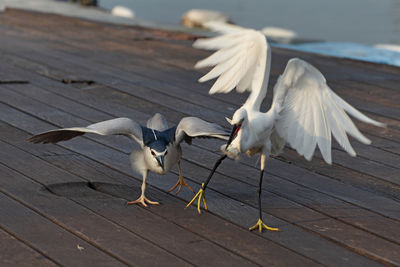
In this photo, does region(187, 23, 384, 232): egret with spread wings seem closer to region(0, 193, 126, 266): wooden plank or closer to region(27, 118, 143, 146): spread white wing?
region(27, 118, 143, 146): spread white wing

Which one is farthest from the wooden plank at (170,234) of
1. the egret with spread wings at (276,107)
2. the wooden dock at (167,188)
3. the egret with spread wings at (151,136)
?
the egret with spread wings at (276,107)

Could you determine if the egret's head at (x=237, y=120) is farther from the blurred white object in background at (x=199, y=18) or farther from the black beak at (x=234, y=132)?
the blurred white object in background at (x=199, y=18)

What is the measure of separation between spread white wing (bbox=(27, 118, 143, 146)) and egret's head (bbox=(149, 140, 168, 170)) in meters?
0.11

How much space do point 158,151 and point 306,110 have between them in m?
0.76

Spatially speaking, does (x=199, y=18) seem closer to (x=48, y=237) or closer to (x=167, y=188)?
(x=167, y=188)

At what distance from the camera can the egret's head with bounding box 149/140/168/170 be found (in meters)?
3.42

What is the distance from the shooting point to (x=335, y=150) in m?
4.73

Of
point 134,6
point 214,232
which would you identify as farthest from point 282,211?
point 134,6

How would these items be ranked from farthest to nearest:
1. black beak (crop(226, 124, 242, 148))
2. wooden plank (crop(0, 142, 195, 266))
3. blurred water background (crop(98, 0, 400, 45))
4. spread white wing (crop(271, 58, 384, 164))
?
blurred water background (crop(98, 0, 400, 45)), spread white wing (crop(271, 58, 384, 164)), black beak (crop(226, 124, 242, 148)), wooden plank (crop(0, 142, 195, 266))

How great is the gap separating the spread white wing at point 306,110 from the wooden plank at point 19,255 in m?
1.34

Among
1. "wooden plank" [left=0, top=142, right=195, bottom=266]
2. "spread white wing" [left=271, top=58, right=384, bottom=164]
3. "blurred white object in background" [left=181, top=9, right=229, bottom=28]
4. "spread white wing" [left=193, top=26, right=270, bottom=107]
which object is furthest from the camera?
"blurred white object in background" [left=181, top=9, right=229, bottom=28]

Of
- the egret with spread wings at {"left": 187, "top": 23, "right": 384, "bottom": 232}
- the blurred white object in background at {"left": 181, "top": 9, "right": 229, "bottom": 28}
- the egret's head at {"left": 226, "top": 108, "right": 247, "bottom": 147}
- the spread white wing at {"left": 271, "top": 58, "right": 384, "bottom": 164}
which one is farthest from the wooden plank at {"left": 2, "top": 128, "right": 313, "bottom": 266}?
the blurred white object in background at {"left": 181, "top": 9, "right": 229, "bottom": 28}

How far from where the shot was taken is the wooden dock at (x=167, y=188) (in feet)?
9.81

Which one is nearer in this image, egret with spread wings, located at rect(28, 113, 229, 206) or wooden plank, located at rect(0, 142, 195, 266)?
wooden plank, located at rect(0, 142, 195, 266)
